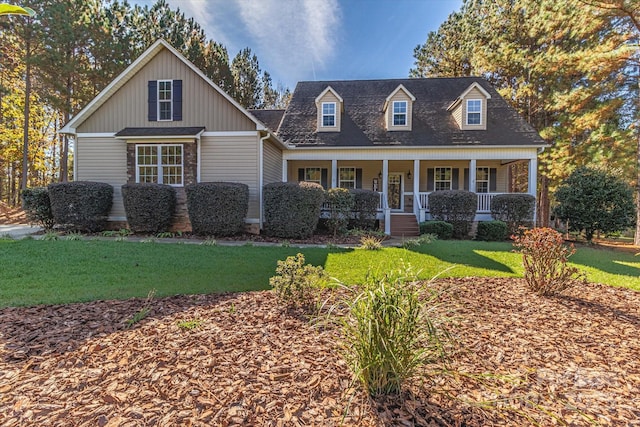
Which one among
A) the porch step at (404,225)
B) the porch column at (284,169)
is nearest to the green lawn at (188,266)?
the porch step at (404,225)

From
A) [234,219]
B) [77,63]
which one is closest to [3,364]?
[234,219]

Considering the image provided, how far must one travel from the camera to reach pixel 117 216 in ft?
37.3

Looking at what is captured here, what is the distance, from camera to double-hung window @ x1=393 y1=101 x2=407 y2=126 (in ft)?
47.2

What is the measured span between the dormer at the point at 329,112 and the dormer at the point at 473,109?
5.46 m

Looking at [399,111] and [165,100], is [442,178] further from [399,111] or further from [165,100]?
[165,100]

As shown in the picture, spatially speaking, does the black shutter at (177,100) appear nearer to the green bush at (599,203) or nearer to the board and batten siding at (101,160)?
the board and batten siding at (101,160)

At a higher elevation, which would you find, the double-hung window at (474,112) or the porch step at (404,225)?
the double-hung window at (474,112)

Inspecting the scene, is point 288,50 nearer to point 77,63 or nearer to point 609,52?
point 77,63

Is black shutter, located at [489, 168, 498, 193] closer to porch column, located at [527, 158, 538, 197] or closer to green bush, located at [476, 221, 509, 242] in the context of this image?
porch column, located at [527, 158, 538, 197]

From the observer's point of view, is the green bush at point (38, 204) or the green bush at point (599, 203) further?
the green bush at point (599, 203)

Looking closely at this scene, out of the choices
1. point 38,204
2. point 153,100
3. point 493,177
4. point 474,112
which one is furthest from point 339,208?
point 38,204

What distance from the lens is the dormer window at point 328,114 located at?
47.7 ft

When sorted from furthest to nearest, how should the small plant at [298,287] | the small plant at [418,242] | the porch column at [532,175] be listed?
the porch column at [532,175]
the small plant at [418,242]
the small plant at [298,287]

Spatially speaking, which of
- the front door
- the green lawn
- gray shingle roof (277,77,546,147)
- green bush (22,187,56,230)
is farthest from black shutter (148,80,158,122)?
the front door
